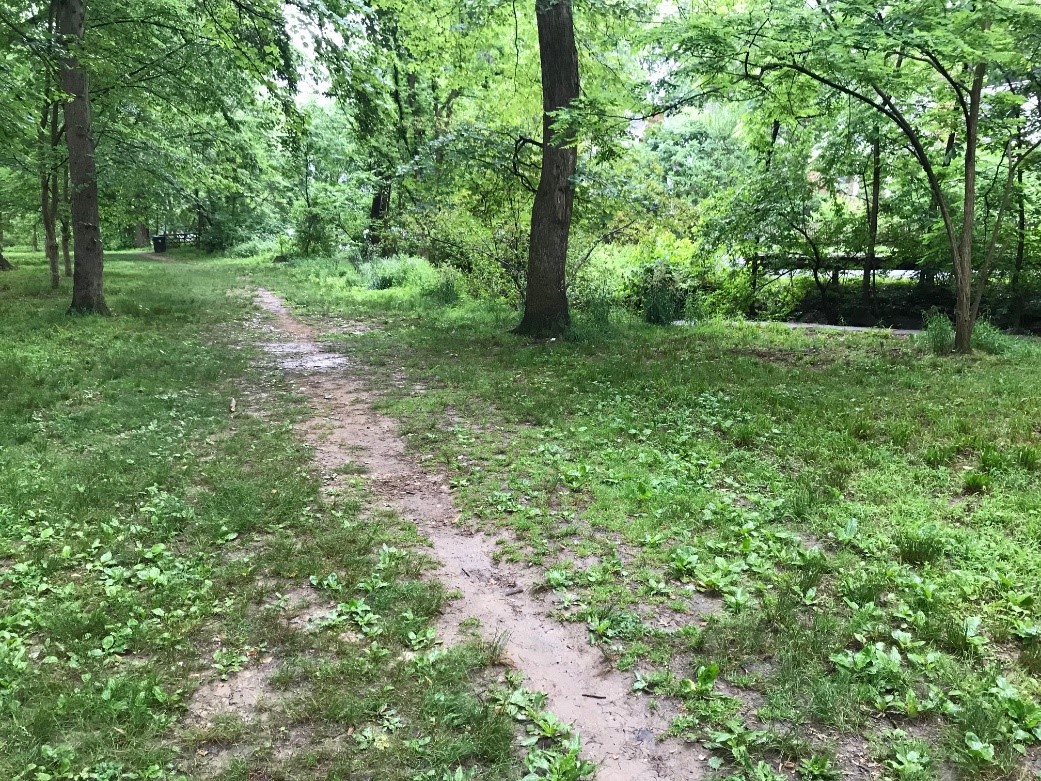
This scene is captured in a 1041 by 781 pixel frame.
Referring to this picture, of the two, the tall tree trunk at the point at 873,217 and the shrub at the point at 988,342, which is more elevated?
the tall tree trunk at the point at 873,217

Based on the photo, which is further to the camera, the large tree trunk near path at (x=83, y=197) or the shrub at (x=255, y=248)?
the shrub at (x=255, y=248)

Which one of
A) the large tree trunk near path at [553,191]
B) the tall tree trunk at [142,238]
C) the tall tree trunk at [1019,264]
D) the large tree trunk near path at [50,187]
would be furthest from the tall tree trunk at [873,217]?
the tall tree trunk at [142,238]

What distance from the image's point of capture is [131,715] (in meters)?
2.42

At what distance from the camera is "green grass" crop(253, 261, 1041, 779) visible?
2.46 m

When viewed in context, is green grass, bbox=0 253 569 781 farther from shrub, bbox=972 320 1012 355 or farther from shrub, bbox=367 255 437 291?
shrub, bbox=367 255 437 291

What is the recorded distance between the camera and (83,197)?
10695 millimetres

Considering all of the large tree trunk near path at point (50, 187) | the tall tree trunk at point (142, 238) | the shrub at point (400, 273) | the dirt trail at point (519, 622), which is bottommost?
the dirt trail at point (519, 622)

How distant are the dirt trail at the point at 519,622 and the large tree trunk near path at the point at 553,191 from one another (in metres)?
4.50

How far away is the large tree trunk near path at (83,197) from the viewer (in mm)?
10625

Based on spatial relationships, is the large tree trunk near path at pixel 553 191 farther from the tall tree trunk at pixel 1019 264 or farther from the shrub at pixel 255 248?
the shrub at pixel 255 248

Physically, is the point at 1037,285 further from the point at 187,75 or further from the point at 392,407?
the point at 187,75

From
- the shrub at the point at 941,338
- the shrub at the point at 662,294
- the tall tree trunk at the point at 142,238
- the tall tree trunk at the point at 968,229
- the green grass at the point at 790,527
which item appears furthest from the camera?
the tall tree trunk at the point at 142,238

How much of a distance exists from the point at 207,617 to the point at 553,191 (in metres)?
8.13

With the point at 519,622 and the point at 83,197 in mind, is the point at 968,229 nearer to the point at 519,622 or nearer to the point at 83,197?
the point at 519,622
